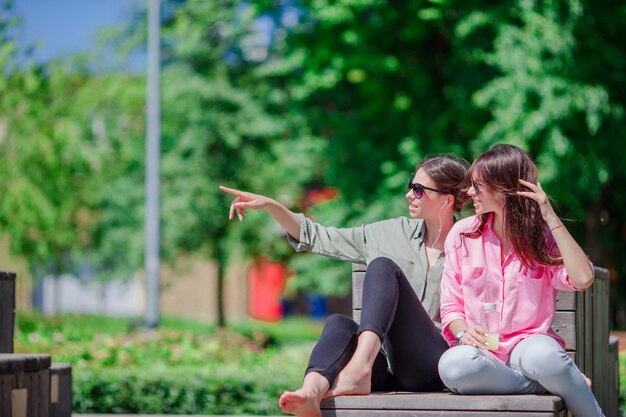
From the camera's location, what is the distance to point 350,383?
148 inches

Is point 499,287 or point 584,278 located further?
point 499,287

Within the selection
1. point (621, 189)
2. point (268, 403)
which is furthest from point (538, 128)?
point (268, 403)

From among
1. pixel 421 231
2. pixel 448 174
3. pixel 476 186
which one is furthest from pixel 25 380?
pixel 476 186

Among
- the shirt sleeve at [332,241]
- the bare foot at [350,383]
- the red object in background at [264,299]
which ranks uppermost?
the shirt sleeve at [332,241]

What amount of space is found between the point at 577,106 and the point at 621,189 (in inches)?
167

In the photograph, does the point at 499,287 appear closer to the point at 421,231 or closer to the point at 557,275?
the point at 557,275

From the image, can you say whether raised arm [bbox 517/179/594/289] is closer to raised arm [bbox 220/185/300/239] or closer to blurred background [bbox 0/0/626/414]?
raised arm [bbox 220/185/300/239]

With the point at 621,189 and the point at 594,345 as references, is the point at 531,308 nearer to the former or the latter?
the point at 594,345

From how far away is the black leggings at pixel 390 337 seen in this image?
385cm

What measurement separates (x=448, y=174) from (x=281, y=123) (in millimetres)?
12743

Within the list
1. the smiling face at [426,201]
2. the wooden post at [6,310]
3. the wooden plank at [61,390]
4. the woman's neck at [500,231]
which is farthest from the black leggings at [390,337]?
the wooden post at [6,310]

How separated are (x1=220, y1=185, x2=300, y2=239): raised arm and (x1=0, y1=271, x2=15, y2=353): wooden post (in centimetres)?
168

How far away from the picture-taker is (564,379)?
11.9 feet

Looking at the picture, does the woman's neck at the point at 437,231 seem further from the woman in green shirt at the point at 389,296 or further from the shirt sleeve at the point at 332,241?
the shirt sleeve at the point at 332,241
